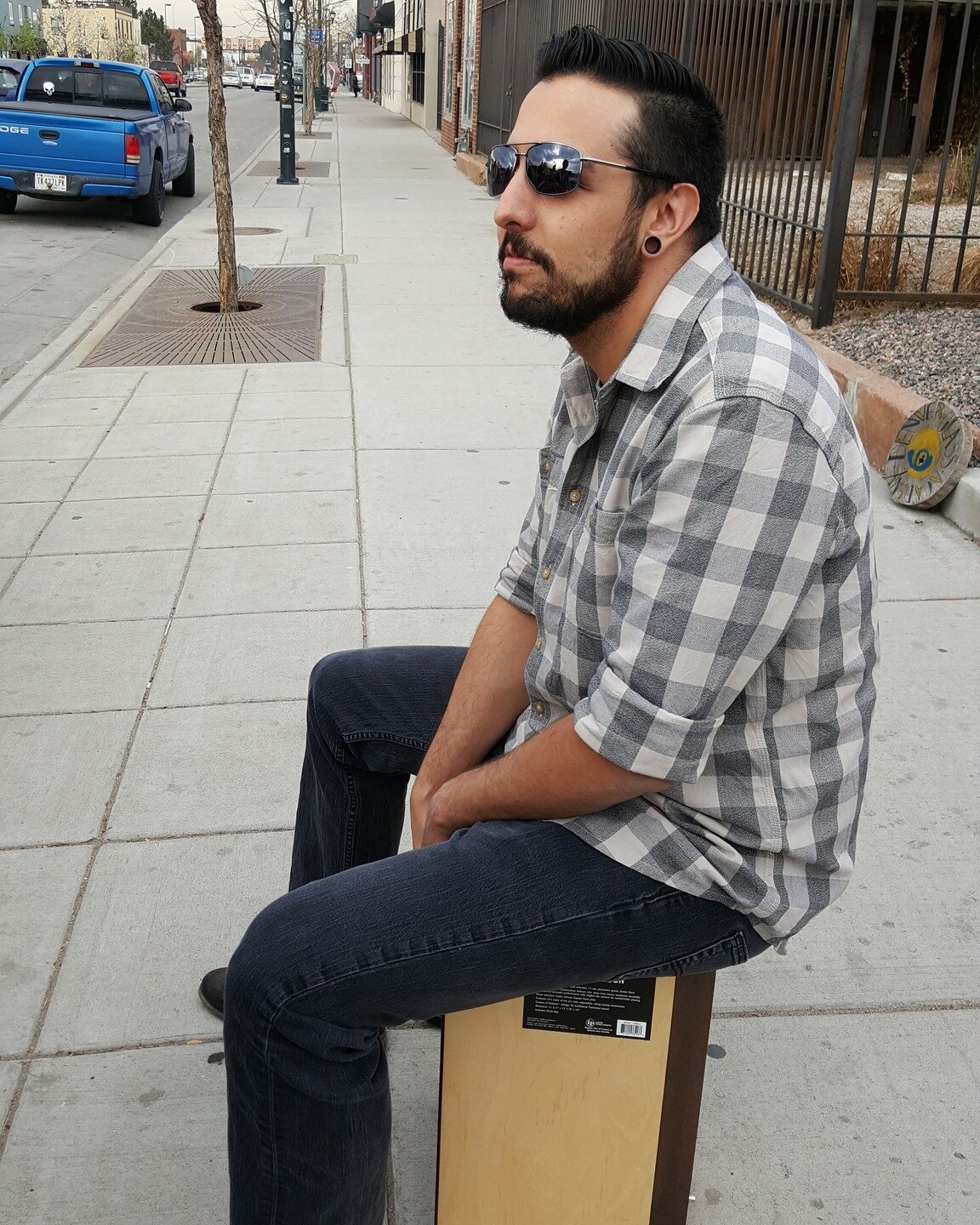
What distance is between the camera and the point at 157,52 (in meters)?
112

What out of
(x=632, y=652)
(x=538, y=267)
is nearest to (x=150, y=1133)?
(x=632, y=652)

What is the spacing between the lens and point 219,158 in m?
10.3

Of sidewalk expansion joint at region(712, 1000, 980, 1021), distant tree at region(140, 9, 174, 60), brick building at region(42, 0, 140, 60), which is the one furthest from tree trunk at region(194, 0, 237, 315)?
distant tree at region(140, 9, 174, 60)

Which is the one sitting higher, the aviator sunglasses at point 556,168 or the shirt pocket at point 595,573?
the aviator sunglasses at point 556,168

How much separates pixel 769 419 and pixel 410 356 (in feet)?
23.0

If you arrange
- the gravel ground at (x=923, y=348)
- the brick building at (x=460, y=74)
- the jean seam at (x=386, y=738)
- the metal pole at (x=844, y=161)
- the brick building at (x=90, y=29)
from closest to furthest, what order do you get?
the jean seam at (x=386, y=738), the gravel ground at (x=923, y=348), the metal pole at (x=844, y=161), the brick building at (x=460, y=74), the brick building at (x=90, y=29)

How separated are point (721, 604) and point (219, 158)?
9842 millimetres

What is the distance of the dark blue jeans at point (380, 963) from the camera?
5.48 feet

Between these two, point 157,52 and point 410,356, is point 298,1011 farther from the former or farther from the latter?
point 157,52

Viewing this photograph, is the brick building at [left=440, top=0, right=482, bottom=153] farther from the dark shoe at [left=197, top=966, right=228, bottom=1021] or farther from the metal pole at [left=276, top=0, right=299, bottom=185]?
the dark shoe at [left=197, top=966, right=228, bottom=1021]

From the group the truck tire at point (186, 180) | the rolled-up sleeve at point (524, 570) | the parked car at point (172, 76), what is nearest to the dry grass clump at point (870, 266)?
the rolled-up sleeve at point (524, 570)

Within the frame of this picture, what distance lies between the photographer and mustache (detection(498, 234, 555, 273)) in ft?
5.87

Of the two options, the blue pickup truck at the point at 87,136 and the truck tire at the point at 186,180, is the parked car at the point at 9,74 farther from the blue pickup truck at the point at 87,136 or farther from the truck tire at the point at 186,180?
the blue pickup truck at the point at 87,136

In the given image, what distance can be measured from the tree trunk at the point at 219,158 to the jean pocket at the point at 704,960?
8.67 meters
